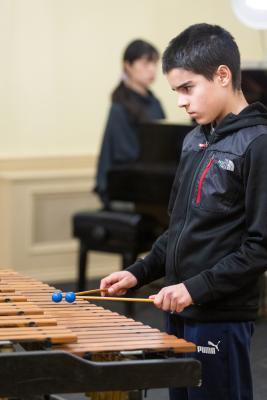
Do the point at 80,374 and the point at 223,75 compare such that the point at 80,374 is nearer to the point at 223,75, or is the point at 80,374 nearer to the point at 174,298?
the point at 174,298

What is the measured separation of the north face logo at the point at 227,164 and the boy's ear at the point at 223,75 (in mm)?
234

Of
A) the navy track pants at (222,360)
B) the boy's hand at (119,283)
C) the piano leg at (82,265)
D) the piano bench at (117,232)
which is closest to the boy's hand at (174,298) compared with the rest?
the navy track pants at (222,360)

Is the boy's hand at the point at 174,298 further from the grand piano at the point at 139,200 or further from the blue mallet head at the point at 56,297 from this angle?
the grand piano at the point at 139,200

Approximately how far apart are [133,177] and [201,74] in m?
3.51

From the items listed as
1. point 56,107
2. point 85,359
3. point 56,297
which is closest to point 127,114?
point 56,107

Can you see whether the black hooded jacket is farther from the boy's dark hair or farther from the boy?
the boy's dark hair

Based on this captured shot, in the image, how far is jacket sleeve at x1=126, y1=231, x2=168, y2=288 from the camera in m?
3.02

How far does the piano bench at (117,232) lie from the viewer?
6.00 metres

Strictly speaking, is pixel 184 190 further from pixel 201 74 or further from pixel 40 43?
pixel 40 43

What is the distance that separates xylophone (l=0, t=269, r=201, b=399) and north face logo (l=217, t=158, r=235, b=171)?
53 cm

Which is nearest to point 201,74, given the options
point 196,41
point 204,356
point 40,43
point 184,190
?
point 196,41

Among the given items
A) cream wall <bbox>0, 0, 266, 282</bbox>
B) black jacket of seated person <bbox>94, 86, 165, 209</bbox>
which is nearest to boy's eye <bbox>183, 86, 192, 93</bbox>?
black jacket of seated person <bbox>94, 86, 165, 209</bbox>

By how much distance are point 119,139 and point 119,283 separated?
11.6 feet

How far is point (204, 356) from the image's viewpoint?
2.75 meters
